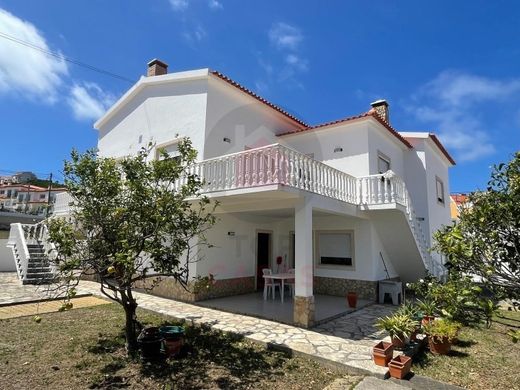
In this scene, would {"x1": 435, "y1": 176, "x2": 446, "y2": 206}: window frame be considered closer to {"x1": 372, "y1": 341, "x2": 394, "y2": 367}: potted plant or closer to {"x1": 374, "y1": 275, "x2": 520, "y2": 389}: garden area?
Answer: {"x1": 374, "y1": 275, "x2": 520, "y2": 389}: garden area

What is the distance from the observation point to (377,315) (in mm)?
9766

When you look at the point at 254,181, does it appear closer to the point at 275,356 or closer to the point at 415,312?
the point at 275,356

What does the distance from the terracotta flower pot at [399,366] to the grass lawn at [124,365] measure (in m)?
0.89

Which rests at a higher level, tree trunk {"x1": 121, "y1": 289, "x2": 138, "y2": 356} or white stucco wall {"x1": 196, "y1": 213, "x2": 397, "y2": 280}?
white stucco wall {"x1": 196, "y1": 213, "x2": 397, "y2": 280}

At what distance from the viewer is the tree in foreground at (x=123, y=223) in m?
5.75

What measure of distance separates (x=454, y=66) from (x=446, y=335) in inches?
326

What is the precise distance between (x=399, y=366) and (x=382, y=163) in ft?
31.8

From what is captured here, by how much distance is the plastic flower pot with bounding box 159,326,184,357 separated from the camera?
6274mm

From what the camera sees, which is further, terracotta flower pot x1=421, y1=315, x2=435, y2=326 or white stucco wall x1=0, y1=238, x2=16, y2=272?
white stucco wall x1=0, y1=238, x2=16, y2=272

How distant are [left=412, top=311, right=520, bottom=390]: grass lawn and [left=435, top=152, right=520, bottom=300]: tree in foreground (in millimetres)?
2275

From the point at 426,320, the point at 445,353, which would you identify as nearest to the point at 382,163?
the point at 426,320

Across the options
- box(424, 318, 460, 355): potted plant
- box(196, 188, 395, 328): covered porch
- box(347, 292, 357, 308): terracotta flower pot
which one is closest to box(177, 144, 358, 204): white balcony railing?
box(196, 188, 395, 328): covered porch

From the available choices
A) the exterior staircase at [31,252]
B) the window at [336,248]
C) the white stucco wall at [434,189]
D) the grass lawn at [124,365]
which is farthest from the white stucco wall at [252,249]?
the exterior staircase at [31,252]

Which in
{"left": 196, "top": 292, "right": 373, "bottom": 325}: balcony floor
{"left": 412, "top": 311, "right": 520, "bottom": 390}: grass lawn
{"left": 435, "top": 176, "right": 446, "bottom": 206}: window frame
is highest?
{"left": 435, "top": 176, "right": 446, "bottom": 206}: window frame
